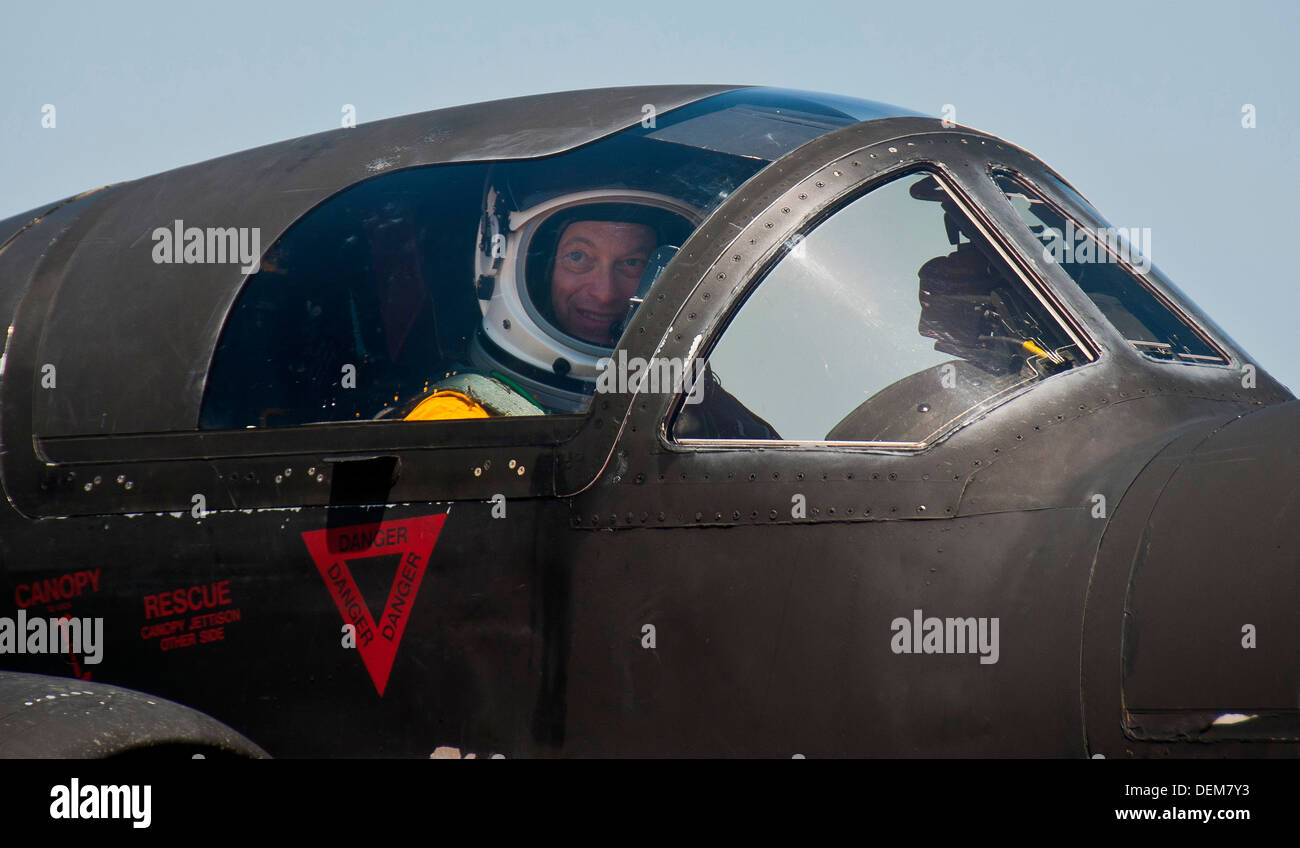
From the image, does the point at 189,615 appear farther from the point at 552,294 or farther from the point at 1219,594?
the point at 1219,594

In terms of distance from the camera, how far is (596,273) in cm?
418

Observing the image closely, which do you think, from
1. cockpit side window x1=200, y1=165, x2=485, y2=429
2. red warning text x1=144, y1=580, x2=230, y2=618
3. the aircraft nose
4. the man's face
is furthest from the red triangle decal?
the aircraft nose

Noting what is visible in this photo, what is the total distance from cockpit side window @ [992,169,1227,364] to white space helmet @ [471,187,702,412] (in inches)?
45.2

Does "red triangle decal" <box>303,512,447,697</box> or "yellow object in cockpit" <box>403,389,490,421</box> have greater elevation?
"yellow object in cockpit" <box>403,389,490,421</box>

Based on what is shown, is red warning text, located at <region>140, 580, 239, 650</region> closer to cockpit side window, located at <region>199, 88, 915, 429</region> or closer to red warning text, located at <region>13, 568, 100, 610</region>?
red warning text, located at <region>13, 568, 100, 610</region>

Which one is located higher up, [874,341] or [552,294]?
[552,294]

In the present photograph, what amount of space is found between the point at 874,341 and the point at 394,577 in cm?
162

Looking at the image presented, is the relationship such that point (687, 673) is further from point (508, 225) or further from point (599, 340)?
point (508, 225)

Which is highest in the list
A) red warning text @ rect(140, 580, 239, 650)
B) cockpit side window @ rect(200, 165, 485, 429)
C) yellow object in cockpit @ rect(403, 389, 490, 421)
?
cockpit side window @ rect(200, 165, 485, 429)

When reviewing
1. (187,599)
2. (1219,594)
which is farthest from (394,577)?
(1219,594)

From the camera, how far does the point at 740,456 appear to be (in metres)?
3.62

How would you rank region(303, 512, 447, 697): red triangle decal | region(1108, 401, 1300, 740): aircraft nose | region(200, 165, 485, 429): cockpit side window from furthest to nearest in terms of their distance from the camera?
region(200, 165, 485, 429): cockpit side window, region(303, 512, 447, 697): red triangle decal, region(1108, 401, 1300, 740): aircraft nose

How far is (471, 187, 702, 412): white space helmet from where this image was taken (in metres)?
4.04

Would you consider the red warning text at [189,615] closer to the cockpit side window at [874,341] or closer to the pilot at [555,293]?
the pilot at [555,293]
